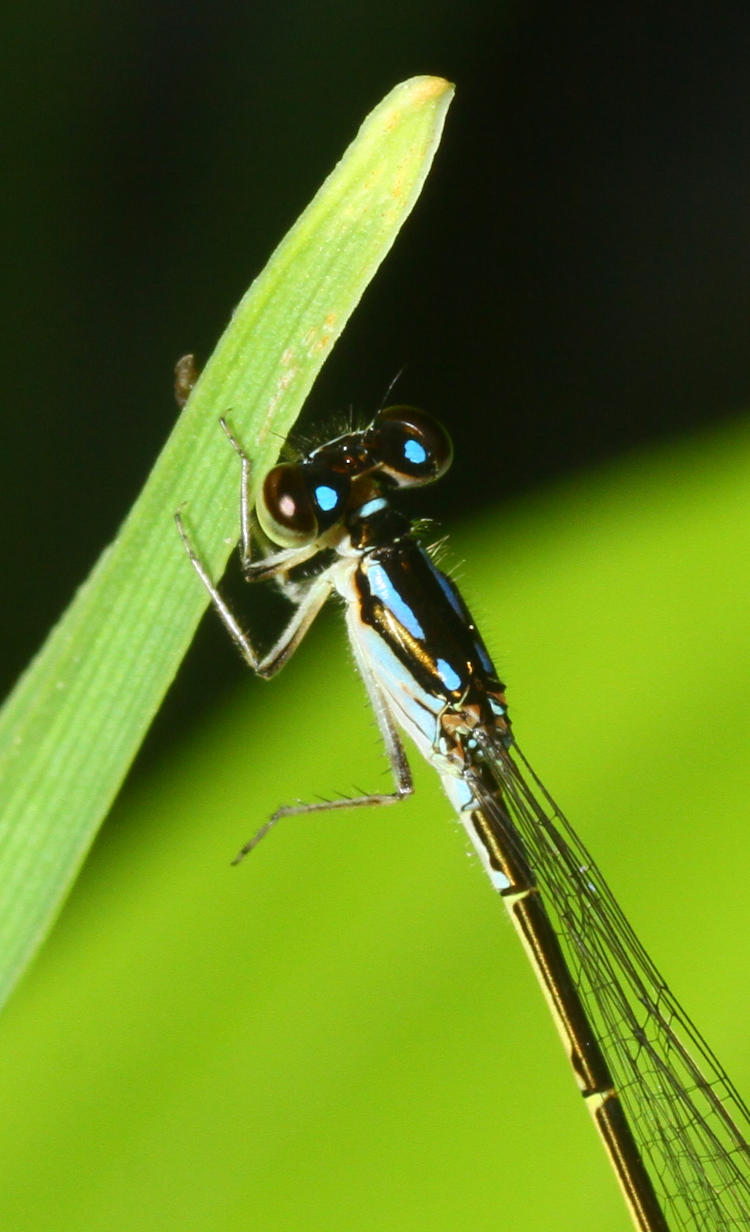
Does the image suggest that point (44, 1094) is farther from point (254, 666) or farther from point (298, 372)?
point (298, 372)

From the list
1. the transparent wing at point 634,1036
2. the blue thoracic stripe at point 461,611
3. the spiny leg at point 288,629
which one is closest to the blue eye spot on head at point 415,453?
the blue thoracic stripe at point 461,611

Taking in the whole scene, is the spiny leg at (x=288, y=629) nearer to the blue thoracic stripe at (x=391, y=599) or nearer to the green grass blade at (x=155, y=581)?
the blue thoracic stripe at (x=391, y=599)

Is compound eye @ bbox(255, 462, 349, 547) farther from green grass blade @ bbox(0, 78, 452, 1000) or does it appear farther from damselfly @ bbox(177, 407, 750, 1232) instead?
green grass blade @ bbox(0, 78, 452, 1000)


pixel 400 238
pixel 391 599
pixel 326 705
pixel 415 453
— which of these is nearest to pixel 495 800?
pixel 326 705

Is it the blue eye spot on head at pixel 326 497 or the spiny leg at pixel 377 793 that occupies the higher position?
the blue eye spot on head at pixel 326 497

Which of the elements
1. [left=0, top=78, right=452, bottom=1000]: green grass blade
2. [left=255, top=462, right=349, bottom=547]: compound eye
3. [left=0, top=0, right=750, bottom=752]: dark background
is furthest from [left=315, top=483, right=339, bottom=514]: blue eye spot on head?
[left=0, top=0, right=750, bottom=752]: dark background

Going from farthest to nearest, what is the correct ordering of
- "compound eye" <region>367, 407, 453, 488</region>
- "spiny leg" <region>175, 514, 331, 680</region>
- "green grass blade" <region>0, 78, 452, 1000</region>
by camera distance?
"compound eye" <region>367, 407, 453, 488</region>
"spiny leg" <region>175, 514, 331, 680</region>
"green grass blade" <region>0, 78, 452, 1000</region>
